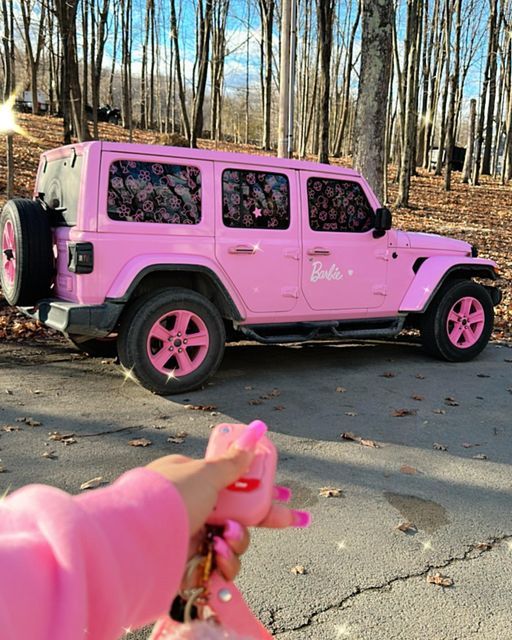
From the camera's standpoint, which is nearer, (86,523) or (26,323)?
(86,523)

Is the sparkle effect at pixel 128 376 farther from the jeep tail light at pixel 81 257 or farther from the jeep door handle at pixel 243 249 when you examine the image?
the jeep door handle at pixel 243 249

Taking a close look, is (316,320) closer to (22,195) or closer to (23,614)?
(23,614)

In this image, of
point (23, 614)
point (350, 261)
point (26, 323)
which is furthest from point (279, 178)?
point (23, 614)

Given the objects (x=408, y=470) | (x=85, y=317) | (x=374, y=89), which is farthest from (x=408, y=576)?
(x=374, y=89)

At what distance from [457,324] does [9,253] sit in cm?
492

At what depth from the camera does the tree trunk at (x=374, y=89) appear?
9.76 meters

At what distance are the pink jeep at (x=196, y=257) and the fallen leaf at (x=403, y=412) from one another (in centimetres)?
132

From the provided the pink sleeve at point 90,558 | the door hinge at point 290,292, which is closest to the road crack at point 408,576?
the pink sleeve at point 90,558

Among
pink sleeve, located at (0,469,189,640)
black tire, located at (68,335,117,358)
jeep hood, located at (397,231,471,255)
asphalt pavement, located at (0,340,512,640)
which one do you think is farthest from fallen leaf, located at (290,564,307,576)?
jeep hood, located at (397,231,471,255)

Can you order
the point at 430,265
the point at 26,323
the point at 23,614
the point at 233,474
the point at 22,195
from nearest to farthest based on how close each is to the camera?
the point at 23,614 → the point at 233,474 → the point at 430,265 → the point at 26,323 → the point at 22,195

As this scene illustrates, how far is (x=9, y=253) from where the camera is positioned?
18.1 ft

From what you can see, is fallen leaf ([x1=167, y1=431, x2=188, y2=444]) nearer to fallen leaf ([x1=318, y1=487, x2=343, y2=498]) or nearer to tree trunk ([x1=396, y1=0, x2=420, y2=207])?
fallen leaf ([x1=318, y1=487, x2=343, y2=498])

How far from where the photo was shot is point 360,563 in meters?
2.85

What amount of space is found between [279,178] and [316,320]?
149 cm
